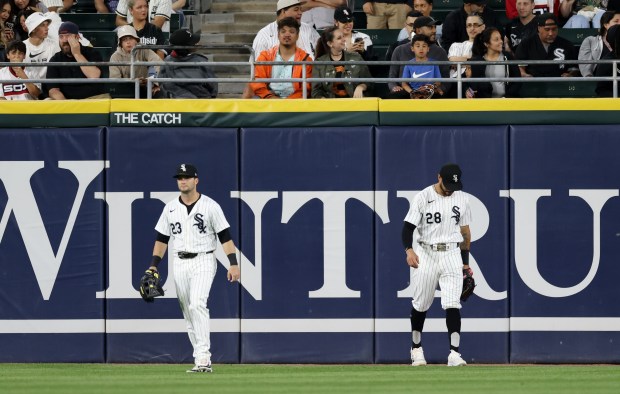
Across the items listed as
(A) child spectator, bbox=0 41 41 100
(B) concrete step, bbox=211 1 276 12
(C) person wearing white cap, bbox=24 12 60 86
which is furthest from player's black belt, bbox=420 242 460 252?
(B) concrete step, bbox=211 1 276 12

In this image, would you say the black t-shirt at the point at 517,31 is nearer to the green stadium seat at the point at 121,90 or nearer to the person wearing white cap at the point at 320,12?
the person wearing white cap at the point at 320,12

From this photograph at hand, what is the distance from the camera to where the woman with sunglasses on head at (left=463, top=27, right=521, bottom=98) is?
50.5ft

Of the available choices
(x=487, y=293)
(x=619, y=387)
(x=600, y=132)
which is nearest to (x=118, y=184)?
(x=487, y=293)

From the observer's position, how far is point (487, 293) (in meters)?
15.0

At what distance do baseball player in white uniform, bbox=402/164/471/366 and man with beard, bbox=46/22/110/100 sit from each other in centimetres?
424

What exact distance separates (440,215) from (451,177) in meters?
0.45

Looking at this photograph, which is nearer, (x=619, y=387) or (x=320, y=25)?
(x=619, y=387)

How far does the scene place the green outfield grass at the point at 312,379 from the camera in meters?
11.0

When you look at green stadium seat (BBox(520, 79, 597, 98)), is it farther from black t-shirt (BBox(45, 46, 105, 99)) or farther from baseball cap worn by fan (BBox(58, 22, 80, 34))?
baseball cap worn by fan (BBox(58, 22, 80, 34))

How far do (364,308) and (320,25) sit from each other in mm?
4278

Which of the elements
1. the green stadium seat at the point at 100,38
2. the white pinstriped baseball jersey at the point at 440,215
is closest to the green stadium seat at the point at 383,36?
the green stadium seat at the point at 100,38

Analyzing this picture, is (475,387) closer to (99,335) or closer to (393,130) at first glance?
(393,130)

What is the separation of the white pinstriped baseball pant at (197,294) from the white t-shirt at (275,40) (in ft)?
12.4

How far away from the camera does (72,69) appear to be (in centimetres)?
1586
